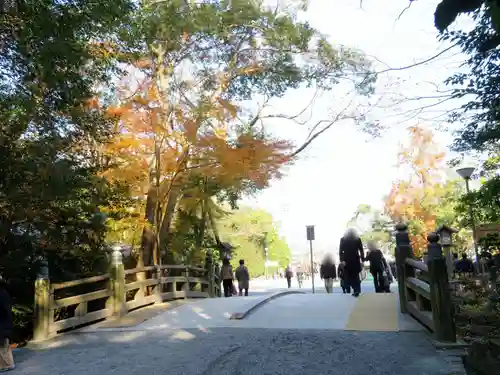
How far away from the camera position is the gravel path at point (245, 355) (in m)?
4.90

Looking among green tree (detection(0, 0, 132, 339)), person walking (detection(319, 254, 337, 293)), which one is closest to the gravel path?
green tree (detection(0, 0, 132, 339))

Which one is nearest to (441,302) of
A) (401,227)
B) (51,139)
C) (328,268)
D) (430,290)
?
(430,290)

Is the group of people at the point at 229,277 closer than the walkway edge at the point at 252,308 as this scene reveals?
No

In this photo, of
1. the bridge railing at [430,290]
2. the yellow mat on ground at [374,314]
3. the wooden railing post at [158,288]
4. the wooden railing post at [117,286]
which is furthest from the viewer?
the wooden railing post at [158,288]

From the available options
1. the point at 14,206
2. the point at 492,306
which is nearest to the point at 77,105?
the point at 14,206

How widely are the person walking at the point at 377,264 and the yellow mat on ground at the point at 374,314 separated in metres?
1.93

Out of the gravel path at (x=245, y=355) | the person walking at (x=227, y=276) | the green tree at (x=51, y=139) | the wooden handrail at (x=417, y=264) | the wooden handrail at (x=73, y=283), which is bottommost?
the gravel path at (x=245, y=355)

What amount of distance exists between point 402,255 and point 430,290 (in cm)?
187

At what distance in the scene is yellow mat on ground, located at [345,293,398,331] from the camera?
22.6 feet

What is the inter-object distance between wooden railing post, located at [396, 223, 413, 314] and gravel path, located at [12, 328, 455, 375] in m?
1.38

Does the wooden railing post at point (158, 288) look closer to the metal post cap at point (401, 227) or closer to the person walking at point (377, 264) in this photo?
the person walking at point (377, 264)

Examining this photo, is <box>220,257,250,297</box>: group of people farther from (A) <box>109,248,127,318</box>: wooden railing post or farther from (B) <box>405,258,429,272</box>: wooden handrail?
(B) <box>405,258,429,272</box>: wooden handrail

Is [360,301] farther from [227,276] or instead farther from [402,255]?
[227,276]

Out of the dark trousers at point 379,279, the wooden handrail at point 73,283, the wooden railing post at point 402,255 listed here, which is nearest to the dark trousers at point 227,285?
the dark trousers at point 379,279
